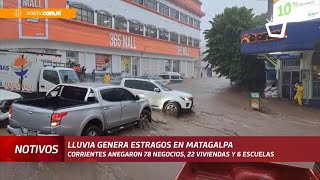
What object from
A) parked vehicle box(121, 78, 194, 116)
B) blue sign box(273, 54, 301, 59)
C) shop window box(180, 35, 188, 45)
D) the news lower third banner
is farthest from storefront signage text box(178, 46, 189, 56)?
blue sign box(273, 54, 301, 59)

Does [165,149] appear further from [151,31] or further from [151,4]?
[151,31]

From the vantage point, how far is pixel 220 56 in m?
12.0

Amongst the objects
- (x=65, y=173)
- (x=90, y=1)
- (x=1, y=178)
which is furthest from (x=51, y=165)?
(x=90, y=1)

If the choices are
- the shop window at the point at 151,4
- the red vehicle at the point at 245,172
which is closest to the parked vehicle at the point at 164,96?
the shop window at the point at 151,4

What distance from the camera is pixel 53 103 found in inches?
241

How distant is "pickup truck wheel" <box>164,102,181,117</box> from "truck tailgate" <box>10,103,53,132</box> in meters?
6.28

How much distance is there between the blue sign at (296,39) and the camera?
1308cm

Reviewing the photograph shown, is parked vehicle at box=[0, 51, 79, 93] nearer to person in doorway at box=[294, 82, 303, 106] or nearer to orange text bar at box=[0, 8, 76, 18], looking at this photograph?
orange text bar at box=[0, 8, 76, 18]

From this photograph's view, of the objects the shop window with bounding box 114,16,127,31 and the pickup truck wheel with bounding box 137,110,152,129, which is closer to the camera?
the shop window with bounding box 114,16,127,31

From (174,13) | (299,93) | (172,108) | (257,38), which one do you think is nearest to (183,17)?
(174,13)

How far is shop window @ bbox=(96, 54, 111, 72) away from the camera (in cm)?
991

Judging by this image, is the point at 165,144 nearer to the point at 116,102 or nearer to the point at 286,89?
the point at 116,102

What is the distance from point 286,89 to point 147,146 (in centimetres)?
1530

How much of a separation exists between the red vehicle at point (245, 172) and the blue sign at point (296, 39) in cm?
930
